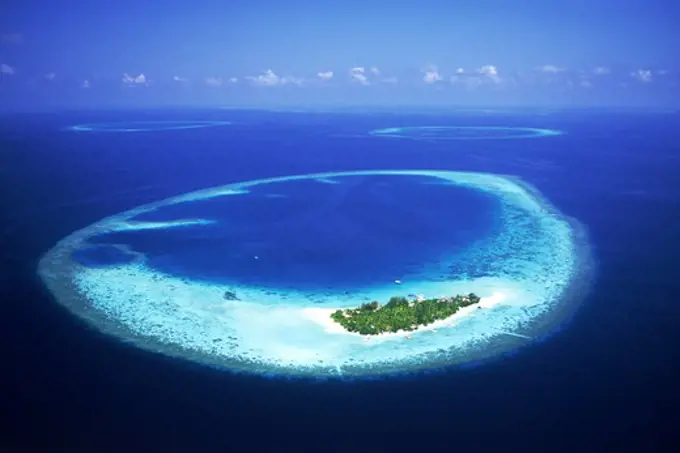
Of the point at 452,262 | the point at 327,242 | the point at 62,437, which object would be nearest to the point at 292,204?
the point at 327,242

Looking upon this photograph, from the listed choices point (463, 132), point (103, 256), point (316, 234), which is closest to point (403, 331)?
point (316, 234)

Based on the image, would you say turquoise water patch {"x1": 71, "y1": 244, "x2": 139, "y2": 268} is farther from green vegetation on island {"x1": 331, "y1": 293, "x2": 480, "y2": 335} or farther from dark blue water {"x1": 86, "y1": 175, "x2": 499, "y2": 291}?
green vegetation on island {"x1": 331, "y1": 293, "x2": 480, "y2": 335}

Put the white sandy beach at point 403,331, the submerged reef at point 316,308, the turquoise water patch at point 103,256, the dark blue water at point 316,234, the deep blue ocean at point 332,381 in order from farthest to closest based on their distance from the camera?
1. the turquoise water patch at point 103,256
2. the dark blue water at point 316,234
3. the white sandy beach at point 403,331
4. the submerged reef at point 316,308
5. the deep blue ocean at point 332,381

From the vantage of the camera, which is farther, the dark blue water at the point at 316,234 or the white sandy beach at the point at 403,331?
the dark blue water at the point at 316,234

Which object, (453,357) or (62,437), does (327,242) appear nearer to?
(453,357)

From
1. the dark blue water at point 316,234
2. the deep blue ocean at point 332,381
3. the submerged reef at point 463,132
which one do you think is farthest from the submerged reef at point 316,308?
the submerged reef at point 463,132

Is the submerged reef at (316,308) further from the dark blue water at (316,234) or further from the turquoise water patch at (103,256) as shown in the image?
the dark blue water at (316,234)
